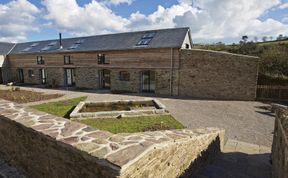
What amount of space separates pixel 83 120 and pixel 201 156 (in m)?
5.81

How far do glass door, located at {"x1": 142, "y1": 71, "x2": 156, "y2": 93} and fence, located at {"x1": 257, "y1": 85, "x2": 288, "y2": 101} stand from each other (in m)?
8.57

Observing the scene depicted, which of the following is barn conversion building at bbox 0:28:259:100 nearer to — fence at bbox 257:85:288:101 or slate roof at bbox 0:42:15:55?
fence at bbox 257:85:288:101

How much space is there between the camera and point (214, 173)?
4266 millimetres

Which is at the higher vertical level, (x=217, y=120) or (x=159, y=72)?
(x=159, y=72)

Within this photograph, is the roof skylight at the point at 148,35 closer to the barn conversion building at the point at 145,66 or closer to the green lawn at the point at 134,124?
the barn conversion building at the point at 145,66

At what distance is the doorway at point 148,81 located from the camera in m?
17.1

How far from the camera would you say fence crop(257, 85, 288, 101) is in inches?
531

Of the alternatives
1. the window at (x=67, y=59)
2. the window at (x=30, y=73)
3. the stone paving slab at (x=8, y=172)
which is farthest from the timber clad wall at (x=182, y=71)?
the stone paving slab at (x=8, y=172)

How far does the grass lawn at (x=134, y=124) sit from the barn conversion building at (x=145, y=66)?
7.23m

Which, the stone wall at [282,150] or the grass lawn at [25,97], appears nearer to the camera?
the stone wall at [282,150]

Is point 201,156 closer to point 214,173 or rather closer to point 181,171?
point 214,173

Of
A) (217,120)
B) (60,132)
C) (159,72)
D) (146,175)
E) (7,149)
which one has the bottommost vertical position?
(217,120)

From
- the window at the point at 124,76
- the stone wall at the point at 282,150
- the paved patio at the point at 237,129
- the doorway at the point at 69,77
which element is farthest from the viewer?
the doorway at the point at 69,77

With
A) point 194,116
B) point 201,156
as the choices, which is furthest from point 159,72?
point 201,156
